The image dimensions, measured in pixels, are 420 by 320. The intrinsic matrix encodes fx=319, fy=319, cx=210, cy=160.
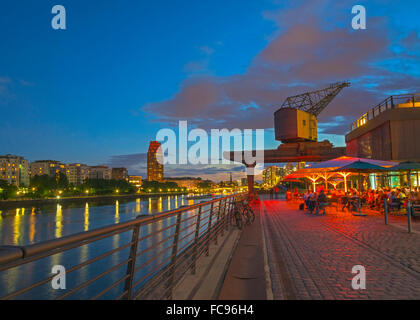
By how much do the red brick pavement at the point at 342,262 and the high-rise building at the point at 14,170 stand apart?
17218 cm

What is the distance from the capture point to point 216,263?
6.42 m

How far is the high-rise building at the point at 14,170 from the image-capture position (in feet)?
514

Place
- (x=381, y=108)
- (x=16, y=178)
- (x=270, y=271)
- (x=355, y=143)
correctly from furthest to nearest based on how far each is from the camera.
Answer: (x=16, y=178), (x=355, y=143), (x=381, y=108), (x=270, y=271)

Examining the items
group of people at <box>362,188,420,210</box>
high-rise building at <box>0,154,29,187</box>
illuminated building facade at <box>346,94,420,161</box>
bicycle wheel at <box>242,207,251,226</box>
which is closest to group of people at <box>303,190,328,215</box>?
group of people at <box>362,188,420,210</box>

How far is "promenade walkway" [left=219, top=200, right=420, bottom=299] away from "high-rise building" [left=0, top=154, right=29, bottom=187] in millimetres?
172176

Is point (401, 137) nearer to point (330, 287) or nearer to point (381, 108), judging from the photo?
point (381, 108)

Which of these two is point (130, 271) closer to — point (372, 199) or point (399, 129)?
point (372, 199)

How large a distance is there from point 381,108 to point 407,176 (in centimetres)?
608

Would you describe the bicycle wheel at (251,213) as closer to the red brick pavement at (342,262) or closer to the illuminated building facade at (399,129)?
the red brick pavement at (342,262)

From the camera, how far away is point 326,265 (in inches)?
250

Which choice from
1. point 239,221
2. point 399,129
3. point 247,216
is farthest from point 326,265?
point 399,129

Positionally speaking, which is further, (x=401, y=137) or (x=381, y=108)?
(x=381, y=108)

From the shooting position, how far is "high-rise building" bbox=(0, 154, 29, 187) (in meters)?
157
